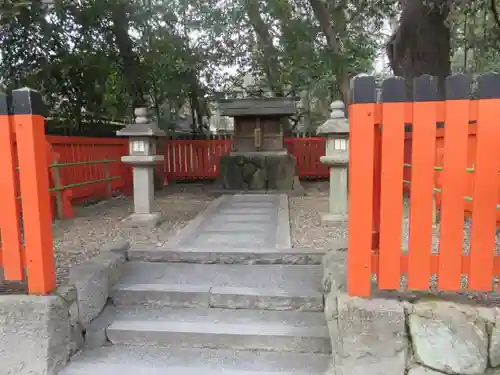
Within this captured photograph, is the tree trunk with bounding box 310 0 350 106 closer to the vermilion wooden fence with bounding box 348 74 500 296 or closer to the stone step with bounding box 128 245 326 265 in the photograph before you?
the stone step with bounding box 128 245 326 265

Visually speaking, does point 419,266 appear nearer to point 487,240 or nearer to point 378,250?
point 378,250

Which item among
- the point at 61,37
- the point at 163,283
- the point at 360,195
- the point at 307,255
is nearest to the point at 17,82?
the point at 61,37

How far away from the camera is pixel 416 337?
7.48ft

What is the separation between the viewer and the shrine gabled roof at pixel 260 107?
9.06 m

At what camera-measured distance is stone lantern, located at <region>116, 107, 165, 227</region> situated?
5.31 m

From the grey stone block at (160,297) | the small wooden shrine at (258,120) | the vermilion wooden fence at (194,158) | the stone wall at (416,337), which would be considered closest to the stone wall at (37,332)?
the grey stone block at (160,297)

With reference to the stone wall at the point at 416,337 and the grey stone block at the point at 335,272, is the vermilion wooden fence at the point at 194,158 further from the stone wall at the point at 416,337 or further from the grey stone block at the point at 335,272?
the stone wall at the point at 416,337

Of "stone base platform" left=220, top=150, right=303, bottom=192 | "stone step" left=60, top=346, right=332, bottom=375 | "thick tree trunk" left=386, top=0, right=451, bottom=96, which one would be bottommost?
"stone step" left=60, top=346, right=332, bottom=375

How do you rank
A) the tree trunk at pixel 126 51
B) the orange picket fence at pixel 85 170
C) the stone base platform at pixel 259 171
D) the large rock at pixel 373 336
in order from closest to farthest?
1. the large rock at pixel 373 336
2. the orange picket fence at pixel 85 170
3. the tree trunk at pixel 126 51
4. the stone base platform at pixel 259 171

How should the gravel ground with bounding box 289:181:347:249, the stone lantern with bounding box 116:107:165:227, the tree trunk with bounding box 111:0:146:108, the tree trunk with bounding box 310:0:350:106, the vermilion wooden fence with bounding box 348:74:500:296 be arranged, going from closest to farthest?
the vermilion wooden fence with bounding box 348:74:500:296 < the gravel ground with bounding box 289:181:347:249 < the stone lantern with bounding box 116:107:165:227 < the tree trunk with bounding box 310:0:350:106 < the tree trunk with bounding box 111:0:146:108

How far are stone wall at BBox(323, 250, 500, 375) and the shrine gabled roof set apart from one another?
711 centimetres

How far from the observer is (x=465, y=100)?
212 cm

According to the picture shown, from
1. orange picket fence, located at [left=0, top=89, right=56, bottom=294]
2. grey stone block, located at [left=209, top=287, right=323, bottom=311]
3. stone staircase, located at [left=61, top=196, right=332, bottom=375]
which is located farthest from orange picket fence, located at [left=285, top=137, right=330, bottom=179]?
orange picket fence, located at [left=0, top=89, right=56, bottom=294]

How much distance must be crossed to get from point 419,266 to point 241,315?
4.52 ft
